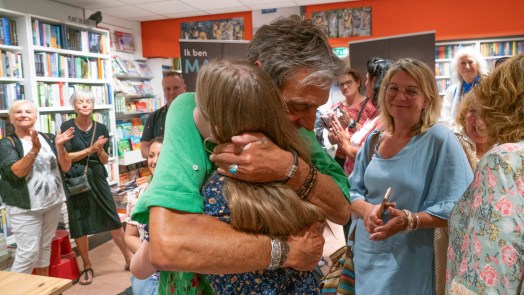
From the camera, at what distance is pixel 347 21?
6.84 metres

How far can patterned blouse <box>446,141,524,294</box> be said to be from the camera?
1041 millimetres

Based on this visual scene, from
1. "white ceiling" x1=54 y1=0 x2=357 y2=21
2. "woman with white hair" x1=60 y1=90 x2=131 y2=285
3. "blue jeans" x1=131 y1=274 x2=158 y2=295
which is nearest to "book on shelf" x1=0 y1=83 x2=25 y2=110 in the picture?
"woman with white hair" x1=60 y1=90 x2=131 y2=285

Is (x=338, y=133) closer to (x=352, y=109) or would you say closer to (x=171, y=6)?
(x=352, y=109)

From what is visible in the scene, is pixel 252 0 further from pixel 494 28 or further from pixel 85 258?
pixel 85 258

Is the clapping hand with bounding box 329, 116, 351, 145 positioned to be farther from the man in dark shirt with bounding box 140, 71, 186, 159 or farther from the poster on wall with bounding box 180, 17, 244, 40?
the poster on wall with bounding box 180, 17, 244, 40

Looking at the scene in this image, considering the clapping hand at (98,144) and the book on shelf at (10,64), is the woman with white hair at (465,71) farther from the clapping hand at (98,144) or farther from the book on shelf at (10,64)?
the book on shelf at (10,64)

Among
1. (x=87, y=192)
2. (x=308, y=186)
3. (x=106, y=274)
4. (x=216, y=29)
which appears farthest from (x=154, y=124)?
(x=216, y=29)

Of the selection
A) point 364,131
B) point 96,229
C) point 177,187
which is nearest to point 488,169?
point 177,187

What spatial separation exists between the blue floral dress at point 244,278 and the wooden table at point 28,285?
1634 millimetres

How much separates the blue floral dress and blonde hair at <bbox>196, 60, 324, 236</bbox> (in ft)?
0.08

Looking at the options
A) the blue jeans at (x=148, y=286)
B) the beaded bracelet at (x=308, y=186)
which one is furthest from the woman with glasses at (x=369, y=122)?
the beaded bracelet at (x=308, y=186)

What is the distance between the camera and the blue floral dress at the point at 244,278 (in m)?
0.93

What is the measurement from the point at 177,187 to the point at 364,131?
83.4 inches

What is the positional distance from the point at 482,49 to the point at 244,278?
6723mm
